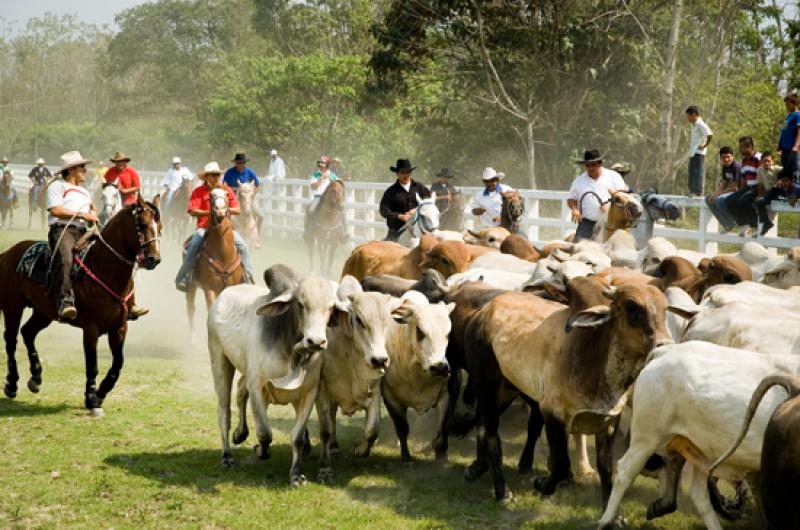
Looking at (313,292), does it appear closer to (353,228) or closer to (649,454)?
(649,454)

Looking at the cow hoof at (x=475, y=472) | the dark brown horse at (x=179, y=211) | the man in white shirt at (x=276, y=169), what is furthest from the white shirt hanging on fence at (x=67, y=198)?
the man in white shirt at (x=276, y=169)

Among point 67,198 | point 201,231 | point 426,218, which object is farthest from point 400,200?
point 67,198

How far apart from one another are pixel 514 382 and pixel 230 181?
13.2 metres

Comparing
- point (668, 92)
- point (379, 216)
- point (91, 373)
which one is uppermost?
point (668, 92)

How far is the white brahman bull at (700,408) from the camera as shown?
5770mm

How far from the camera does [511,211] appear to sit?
15594mm

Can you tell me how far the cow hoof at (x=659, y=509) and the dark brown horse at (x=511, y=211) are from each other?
9.08 metres

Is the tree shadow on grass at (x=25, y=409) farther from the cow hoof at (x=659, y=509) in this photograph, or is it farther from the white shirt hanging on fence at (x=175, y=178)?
the white shirt hanging on fence at (x=175, y=178)

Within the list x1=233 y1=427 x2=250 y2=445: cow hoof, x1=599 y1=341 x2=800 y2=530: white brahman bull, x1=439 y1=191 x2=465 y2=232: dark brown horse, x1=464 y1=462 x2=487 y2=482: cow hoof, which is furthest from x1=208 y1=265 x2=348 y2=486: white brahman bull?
x1=439 y1=191 x2=465 y2=232: dark brown horse

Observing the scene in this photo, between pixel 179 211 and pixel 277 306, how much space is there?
67.3 feet

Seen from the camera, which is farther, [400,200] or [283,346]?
[400,200]

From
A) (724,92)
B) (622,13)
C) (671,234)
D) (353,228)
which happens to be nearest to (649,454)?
(671,234)

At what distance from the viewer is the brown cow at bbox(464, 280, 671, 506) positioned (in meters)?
6.74

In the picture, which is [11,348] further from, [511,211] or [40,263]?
[511,211]
